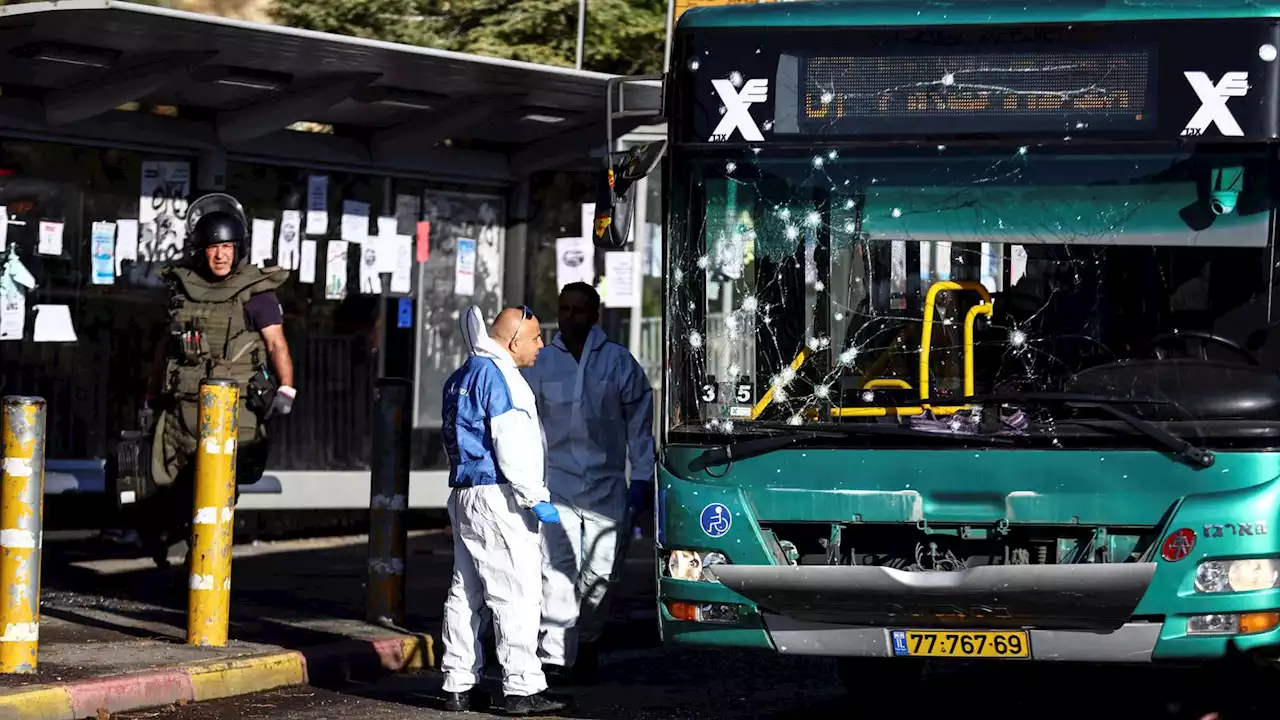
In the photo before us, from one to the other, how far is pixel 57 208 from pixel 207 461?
13.8 ft

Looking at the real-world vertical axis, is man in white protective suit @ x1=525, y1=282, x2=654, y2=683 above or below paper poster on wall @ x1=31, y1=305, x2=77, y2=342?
below

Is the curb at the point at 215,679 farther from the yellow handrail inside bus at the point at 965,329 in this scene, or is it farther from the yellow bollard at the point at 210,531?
the yellow handrail inside bus at the point at 965,329

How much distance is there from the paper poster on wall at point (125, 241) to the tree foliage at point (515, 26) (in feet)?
20.8

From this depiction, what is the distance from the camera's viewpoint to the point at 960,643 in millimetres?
7871

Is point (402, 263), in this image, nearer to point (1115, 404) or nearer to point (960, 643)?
point (960, 643)

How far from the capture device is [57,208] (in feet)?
44.0

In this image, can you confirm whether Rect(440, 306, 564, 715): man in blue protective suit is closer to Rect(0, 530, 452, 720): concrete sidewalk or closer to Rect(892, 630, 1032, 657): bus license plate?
Rect(0, 530, 452, 720): concrete sidewalk

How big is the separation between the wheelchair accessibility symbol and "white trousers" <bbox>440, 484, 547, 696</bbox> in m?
0.96

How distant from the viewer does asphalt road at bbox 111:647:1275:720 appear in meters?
8.90

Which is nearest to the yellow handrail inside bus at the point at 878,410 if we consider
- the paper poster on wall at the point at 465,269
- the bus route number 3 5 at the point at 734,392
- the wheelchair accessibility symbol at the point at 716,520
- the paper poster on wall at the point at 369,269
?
the bus route number 3 5 at the point at 734,392

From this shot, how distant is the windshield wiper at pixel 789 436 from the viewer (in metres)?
7.84

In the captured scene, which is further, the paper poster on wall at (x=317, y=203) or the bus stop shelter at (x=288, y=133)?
the paper poster on wall at (x=317, y=203)

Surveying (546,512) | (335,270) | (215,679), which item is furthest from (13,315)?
(546,512)

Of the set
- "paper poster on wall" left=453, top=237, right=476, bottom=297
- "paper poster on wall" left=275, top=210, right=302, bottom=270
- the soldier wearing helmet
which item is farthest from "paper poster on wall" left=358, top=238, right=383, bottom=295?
the soldier wearing helmet
